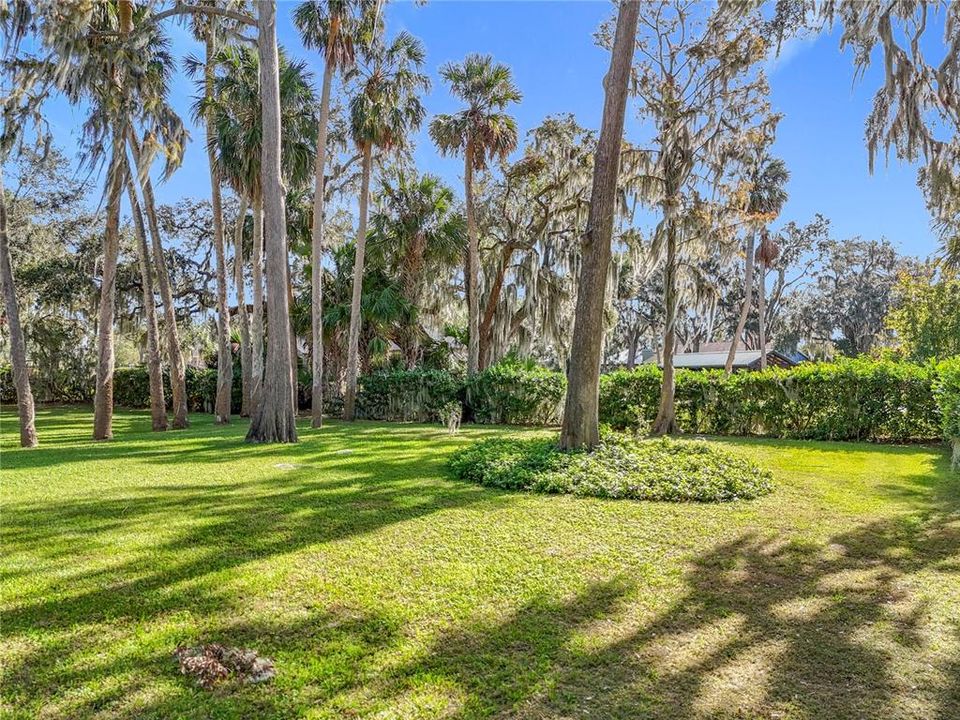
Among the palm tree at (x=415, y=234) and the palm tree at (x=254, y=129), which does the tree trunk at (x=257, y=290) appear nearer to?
the palm tree at (x=254, y=129)

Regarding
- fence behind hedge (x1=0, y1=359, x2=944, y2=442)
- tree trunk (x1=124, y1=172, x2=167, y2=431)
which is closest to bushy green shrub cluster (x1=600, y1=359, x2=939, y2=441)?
fence behind hedge (x1=0, y1=359, x2=944, y2=442)

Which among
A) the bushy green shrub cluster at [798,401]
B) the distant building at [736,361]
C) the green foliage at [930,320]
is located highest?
the green foliage at [930,320]

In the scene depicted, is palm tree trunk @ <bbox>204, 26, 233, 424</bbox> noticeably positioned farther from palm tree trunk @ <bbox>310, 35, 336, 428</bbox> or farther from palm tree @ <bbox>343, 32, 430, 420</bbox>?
palm tree @ <bbox>343, 32, 430, 420</bbox>

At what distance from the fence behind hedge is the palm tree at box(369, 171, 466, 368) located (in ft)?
9.98

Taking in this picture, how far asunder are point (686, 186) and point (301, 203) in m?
11.5

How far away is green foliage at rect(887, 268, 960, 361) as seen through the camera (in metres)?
17.8

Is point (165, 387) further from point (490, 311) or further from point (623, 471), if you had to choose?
point (623, 471)

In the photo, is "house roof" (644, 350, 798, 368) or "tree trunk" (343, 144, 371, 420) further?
"house roof" (644, 350, 798, 368)

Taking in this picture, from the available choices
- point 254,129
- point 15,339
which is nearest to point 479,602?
point 15,339

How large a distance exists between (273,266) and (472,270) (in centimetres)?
699

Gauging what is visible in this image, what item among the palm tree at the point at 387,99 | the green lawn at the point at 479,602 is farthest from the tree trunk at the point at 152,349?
the green lawn at the point at 479,602

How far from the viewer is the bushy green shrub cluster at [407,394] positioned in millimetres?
15757

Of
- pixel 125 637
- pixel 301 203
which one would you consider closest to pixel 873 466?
pixel 125 637

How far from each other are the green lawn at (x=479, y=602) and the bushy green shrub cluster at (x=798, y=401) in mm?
5266
